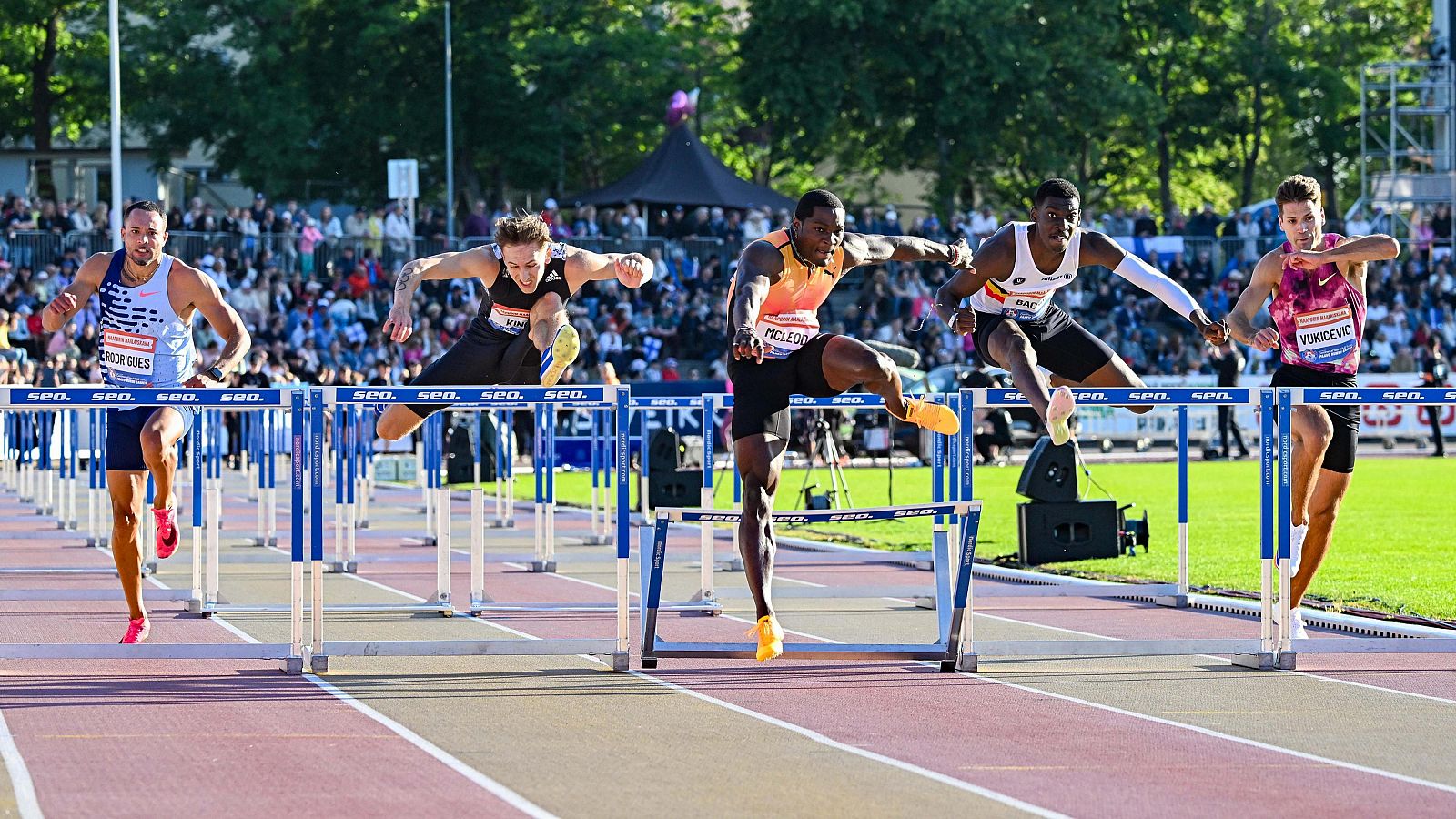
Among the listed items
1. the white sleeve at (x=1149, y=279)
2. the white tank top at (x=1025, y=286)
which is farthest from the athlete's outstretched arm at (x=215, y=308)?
the white sleeve at (x=1149, y=279)

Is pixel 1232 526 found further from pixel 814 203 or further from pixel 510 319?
pixel 814 203

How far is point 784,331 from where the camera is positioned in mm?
9000

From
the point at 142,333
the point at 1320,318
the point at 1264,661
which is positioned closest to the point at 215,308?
the point at 142,333

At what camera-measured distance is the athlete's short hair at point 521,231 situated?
10.9 meters

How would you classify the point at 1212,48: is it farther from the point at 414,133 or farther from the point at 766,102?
the point at 414,133

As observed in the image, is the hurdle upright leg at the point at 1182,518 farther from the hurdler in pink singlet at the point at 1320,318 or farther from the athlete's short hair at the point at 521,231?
the athlete's short hair at the point at 521,231

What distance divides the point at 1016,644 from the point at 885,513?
978 millimetres

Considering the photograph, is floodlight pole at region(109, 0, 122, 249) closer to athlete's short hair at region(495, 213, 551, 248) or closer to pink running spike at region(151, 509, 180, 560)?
pink running spike at region(151, 509, 180, 560)

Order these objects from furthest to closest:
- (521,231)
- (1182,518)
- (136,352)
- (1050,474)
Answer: (1050,474) < (1182,518) < (521,231) < (136,352)

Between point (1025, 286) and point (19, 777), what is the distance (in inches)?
216

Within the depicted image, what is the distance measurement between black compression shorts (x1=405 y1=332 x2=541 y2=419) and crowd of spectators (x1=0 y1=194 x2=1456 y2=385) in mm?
15384

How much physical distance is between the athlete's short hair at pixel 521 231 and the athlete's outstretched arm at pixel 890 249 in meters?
2.10

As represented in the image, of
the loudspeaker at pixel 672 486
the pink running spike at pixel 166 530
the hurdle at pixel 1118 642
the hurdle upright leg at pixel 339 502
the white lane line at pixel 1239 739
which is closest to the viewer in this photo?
the white lane line at pixel 1239 739

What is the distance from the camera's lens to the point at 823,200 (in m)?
8.92
